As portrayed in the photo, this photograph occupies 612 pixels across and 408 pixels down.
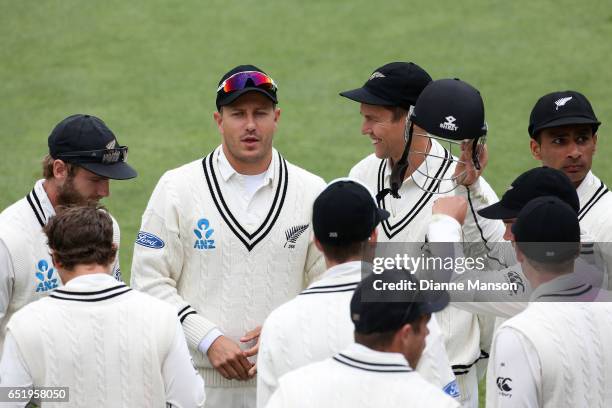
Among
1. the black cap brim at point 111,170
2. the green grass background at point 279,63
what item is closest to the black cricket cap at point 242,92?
the black cap brim at point 111,170

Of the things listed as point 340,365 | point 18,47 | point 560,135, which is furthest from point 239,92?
point 18,47

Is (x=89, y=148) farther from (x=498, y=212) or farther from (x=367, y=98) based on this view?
(x=498, y=212)

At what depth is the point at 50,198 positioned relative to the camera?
15.8 feet

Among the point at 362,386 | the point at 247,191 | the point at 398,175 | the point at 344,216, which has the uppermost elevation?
the point at 398,175

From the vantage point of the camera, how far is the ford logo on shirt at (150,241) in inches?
187

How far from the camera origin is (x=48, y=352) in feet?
11.8

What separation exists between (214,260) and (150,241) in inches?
12.2

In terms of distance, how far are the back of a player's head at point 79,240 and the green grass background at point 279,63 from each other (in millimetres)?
5725

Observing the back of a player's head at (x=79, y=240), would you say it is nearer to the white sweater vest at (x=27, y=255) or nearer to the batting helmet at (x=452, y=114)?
the white sweater vest at (x=27, y=255)

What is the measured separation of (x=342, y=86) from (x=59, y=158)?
23.2 feet

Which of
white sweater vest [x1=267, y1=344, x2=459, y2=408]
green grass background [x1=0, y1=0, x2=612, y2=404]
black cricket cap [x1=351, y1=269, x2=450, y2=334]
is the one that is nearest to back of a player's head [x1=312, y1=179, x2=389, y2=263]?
black cricket cap [x1=351, y1=269, x2=450, y2=334]

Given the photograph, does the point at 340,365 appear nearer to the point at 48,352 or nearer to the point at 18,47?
the point at 48,352

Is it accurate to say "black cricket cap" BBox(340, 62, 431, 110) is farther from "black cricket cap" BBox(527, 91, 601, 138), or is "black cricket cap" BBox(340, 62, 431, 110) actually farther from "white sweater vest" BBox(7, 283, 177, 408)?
"white sweater vest" BBox(7, 283, 177, 408)

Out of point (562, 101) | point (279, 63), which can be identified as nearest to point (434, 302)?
point (562, 101)
